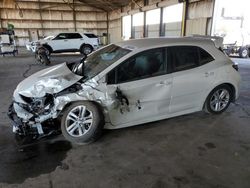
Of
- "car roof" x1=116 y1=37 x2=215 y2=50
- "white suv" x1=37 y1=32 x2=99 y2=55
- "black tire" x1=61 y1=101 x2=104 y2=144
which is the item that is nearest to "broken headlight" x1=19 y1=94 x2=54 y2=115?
"black tire" x1=61 y1=101 x2=104 y2=144

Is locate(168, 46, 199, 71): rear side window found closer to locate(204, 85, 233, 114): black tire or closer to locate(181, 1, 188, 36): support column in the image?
locate(204, 85, 233, 114): black tire

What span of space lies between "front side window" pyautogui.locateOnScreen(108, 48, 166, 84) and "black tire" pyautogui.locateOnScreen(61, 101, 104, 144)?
1.61 ft

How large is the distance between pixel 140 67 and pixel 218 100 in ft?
6.26

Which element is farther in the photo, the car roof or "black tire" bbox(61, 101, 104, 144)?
the car roof

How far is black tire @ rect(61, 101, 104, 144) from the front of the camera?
9.72 ft

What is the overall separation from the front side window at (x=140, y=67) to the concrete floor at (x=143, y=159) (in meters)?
0.99

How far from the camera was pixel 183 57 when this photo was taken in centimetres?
348

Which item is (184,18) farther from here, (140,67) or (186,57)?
(140,67)

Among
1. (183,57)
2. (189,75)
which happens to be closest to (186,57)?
(183,57)

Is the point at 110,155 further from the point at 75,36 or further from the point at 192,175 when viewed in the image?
the point at 75,36

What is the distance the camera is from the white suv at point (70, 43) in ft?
48.9

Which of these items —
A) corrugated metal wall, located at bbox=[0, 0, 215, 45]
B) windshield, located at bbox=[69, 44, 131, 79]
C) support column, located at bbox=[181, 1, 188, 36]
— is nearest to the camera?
windshield, located at bbox=[69, 44, 131, 79]

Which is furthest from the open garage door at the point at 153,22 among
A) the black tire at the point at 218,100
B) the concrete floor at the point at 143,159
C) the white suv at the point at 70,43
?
the concrete floor at the point at 143,159

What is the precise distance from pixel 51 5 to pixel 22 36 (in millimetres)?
5386
